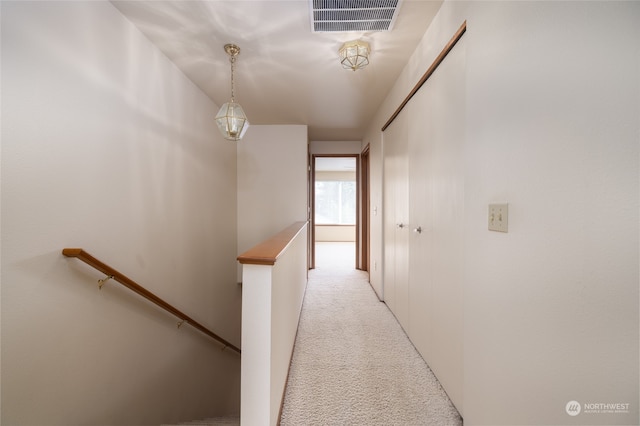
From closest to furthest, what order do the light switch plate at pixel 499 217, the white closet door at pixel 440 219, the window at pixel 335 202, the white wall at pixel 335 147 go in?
the light switch plate at pixel 499 217, the white closet door at pixel 440 219, the white wall at pixel 335 147, the window at pixel 335 202

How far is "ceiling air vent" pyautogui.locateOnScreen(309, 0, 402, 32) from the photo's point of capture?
153cm

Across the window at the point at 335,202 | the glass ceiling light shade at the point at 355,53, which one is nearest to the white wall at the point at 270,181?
the glass ceiling light shade at the point at 355,53

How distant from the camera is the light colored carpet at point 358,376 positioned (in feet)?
4.59

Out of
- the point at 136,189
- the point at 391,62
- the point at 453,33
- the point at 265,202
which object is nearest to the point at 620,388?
the point at 453,33

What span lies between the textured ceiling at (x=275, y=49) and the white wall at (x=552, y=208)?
919 millimetres

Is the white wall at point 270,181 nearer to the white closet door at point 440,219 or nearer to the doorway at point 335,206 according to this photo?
the white closet door at point 440,219

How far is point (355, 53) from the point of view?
6.38ft

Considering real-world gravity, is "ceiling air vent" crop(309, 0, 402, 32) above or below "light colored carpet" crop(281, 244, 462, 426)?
above

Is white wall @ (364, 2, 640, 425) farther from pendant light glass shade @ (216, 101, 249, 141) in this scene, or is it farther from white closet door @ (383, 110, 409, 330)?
pendant light glass shade @ (216, 101, 249, 141)

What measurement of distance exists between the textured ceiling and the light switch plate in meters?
1.35

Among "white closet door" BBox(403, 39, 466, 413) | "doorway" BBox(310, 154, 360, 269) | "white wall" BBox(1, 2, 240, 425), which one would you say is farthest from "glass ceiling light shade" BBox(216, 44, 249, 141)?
"doorway" BBox(310, 154, 360, 269)

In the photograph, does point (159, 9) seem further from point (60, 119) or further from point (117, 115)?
point (60, 119)

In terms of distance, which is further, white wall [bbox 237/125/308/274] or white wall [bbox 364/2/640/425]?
white wall [bbox 237/125/308/274]

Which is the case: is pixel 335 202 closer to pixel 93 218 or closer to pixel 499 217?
pixel 93 218
